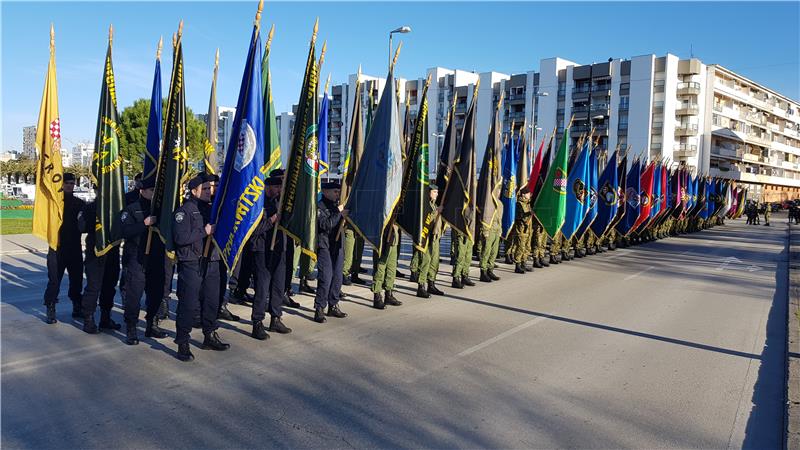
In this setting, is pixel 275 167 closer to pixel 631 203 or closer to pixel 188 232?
pixel 188 232

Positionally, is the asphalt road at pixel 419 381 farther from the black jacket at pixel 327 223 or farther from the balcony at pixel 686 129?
the balcony at pixel 686 129

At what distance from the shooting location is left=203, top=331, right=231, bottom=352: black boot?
6.29 meters

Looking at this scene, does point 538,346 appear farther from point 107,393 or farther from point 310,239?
point 107,393

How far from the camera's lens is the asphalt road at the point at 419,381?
14.2ft

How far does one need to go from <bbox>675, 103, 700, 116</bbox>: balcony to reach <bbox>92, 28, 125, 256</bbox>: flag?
2936 inches

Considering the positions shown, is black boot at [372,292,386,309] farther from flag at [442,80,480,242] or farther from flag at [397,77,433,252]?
flag at [442,80,480,242]

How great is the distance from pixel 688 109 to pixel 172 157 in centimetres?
7505

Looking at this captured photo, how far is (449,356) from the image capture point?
633 centimetres

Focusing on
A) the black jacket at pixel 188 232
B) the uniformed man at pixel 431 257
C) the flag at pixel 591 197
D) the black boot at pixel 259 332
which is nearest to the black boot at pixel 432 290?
the uniformed man at pixel 431 257

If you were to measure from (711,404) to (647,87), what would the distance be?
69.8m

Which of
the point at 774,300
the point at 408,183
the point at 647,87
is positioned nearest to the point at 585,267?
the point at 774,300

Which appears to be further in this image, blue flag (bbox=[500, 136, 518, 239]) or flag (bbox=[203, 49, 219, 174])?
blue flag (bbox=[500, 136, 518, 239])

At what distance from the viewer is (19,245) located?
15062 millimetres

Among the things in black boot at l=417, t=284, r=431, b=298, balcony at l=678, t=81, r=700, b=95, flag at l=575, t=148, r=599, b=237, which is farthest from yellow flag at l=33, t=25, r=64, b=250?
balcony at l=678, t=81, r=700, b=95
